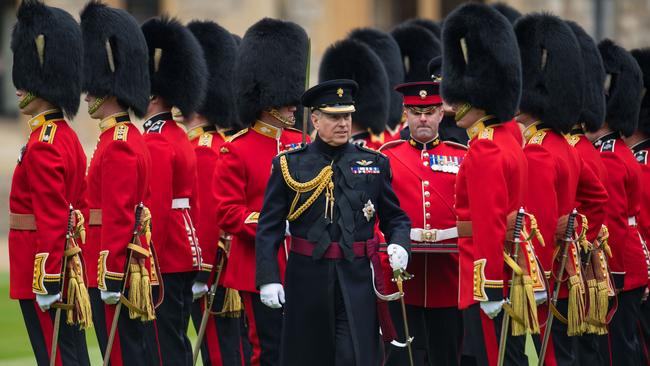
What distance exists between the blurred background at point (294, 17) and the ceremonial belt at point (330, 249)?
18.8ft

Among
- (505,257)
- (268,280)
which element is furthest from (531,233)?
(268,280)

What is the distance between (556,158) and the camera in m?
7.30

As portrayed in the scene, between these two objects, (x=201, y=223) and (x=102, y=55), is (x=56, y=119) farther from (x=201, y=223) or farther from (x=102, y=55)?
(x=201, y=223)

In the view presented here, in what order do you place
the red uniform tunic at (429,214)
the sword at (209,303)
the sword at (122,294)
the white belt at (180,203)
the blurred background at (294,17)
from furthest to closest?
the blurred background at (294,17) → the sword at (209,303) → the white belt at (180,203) → the red uniform tunic at (429,214) → the sword at (122,294)

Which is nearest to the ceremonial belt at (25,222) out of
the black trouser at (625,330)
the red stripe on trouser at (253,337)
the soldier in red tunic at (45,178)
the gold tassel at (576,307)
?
the soldier in red tunic at (45,178)

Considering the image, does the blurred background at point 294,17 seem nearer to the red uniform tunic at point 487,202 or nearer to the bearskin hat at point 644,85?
the bearskin hat at point 644,85

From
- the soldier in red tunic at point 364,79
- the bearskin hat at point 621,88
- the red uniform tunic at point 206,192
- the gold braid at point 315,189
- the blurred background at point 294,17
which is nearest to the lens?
the gold braid at point 315,189

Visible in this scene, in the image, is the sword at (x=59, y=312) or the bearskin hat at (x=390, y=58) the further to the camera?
the bearskin hat at (x=390, y=58)

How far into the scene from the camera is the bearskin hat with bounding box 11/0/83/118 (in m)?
7.15

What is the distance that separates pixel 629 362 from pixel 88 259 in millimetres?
2754

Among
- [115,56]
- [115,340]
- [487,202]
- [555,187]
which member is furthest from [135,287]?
[555,187]

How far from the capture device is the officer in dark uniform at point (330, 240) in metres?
6.63

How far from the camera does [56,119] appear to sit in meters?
7.08

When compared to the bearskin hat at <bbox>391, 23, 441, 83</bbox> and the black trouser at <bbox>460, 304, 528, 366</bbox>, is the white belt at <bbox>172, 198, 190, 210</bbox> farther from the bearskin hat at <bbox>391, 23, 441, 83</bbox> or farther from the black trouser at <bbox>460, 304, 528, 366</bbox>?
the bearskin hat at <bbox>391, 23, 441, 83</bbox>
